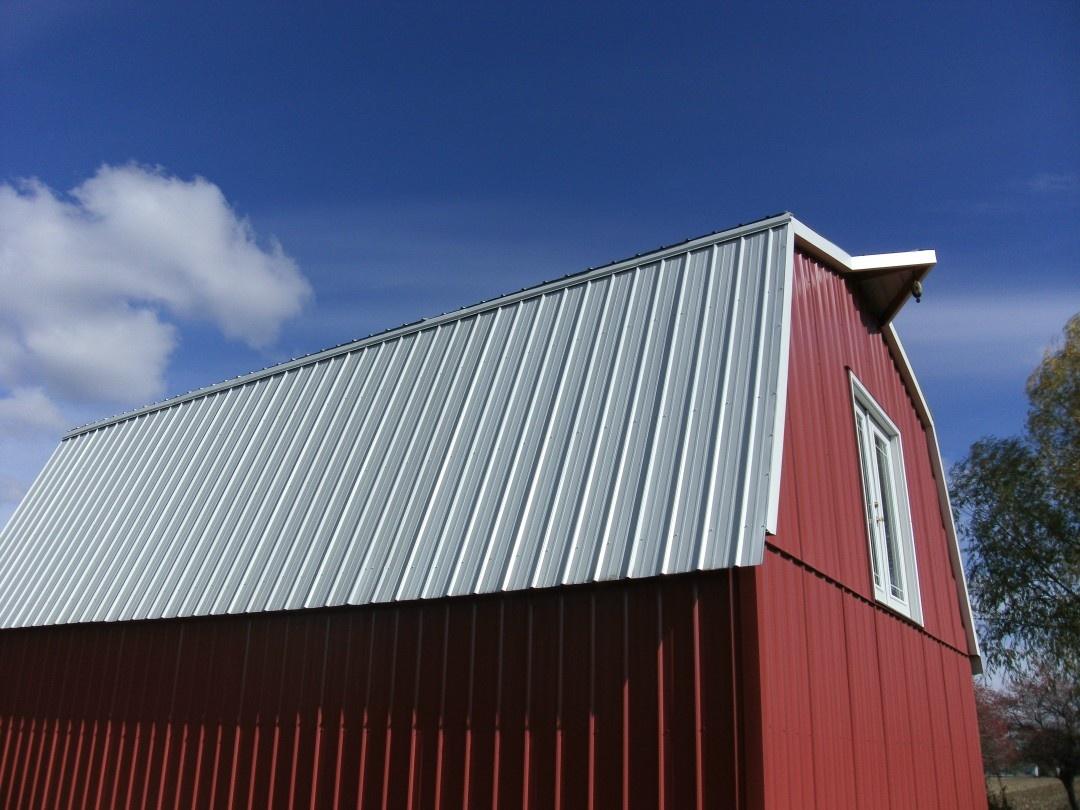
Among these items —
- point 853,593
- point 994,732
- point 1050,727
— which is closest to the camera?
point 853,593

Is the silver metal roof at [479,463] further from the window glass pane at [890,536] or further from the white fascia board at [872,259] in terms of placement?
the window glass pane at [890,536]

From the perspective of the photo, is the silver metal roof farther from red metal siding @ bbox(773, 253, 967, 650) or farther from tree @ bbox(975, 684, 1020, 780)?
tree @ bbox(975, 684, 1020, 780)

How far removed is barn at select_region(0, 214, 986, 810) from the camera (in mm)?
5145

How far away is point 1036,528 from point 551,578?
59.5 feet

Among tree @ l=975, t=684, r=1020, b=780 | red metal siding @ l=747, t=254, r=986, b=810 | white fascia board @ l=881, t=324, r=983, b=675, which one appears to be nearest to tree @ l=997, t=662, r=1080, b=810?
tree @ l=975, t=684, r=1020, b=780

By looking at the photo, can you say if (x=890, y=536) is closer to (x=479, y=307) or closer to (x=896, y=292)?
(x=896, y=292)

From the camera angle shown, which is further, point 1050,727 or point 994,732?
point 994,732

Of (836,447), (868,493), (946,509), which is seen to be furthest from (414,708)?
(946,509)

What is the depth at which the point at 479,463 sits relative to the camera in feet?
22.4

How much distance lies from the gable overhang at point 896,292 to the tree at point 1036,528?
35.4 ft

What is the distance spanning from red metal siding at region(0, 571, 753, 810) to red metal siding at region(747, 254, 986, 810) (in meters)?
0.35

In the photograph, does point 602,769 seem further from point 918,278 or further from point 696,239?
point 918,278

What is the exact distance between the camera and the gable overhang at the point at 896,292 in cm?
746

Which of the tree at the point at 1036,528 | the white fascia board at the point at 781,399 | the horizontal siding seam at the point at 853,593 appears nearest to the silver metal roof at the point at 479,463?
the white fascia board at the point at 781,399
